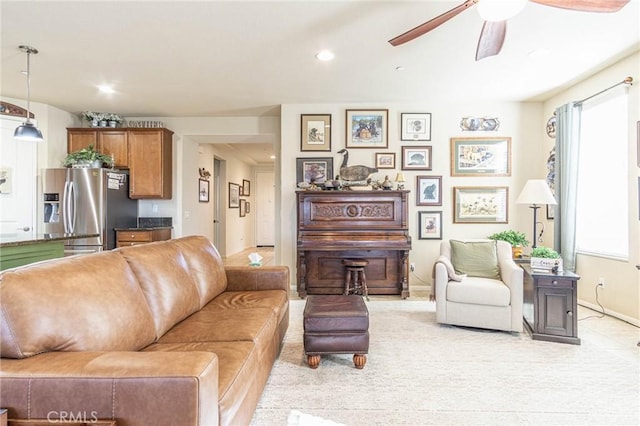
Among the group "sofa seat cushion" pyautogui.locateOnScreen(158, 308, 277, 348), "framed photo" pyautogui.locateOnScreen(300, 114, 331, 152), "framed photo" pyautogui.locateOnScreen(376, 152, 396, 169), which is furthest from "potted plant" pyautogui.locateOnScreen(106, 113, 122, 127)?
"sofa seat cushion" pyautogui.locateOnScreen(158, 308, 277, 348)

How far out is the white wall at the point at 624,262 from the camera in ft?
10.5

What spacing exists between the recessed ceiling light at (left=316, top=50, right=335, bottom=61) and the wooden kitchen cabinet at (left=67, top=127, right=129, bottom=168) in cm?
345

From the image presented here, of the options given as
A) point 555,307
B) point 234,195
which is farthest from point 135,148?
point 555,307

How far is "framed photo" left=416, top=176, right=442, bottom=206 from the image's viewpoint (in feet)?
15.6

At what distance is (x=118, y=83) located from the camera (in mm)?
3885

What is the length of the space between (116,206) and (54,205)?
0.75 metres

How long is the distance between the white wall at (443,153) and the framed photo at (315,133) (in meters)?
0.07

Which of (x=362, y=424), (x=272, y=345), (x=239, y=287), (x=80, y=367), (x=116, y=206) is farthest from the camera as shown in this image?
(x=116, y=206)

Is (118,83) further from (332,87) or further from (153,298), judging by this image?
(153,298)

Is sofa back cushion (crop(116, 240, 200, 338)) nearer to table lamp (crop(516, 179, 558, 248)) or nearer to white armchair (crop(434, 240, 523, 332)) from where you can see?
white armchair (crop(434, 240, 523, 332))

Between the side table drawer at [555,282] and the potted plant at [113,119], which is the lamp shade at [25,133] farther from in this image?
the side table drawer at [555,282]

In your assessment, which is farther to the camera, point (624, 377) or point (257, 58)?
point (257, 58)

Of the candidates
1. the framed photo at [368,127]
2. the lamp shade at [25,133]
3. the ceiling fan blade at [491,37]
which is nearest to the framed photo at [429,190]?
the framed photo at [368,127]

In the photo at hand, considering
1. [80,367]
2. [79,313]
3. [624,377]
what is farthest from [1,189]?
[624,377]
